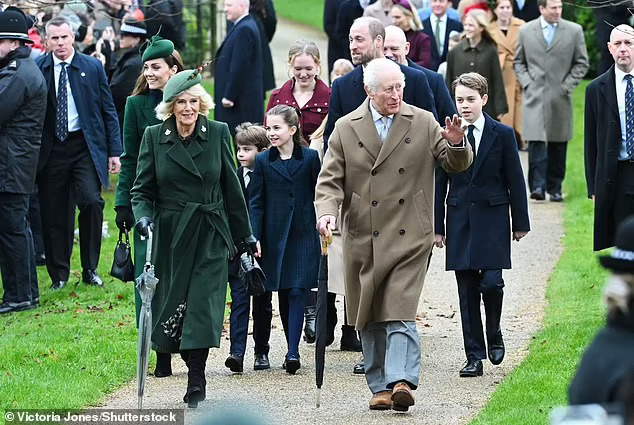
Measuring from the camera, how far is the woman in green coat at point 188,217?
8.63 meters

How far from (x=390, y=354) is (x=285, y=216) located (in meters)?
1.75

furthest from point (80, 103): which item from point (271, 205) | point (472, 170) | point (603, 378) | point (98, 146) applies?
point (603, 378)

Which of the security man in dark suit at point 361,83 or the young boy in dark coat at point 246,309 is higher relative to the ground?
the security man in dark suit at point 361,83

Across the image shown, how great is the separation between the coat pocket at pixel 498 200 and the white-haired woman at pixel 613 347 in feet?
16.3

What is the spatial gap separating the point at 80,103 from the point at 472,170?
456 cm

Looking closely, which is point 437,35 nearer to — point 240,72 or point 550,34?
point 550,34

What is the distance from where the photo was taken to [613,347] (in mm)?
4594

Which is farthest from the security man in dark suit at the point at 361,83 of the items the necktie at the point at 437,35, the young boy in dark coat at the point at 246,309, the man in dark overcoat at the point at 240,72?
the necktie at the point at 437,35

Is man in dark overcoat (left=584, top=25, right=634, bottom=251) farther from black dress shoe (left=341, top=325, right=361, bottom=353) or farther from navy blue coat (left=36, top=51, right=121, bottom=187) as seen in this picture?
navy blue coat (left=36, top=51, right=121, bottom=187)

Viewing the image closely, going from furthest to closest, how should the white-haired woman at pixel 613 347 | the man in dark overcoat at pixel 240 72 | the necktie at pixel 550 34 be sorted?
1. the necktie at pixel 550 34
2. the man in dark overcoat at pixel 240 72
3. the white-haired woman at pixel 613 347

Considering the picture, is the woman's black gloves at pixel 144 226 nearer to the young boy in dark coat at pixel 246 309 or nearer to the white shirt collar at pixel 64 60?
the young boy in dark coat at pixel 246 309

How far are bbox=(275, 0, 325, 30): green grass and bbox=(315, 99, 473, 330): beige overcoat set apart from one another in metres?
25.0

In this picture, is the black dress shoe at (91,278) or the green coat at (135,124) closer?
the green coat at (135,124)

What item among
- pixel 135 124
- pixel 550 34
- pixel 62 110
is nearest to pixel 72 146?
pixel 62 110
